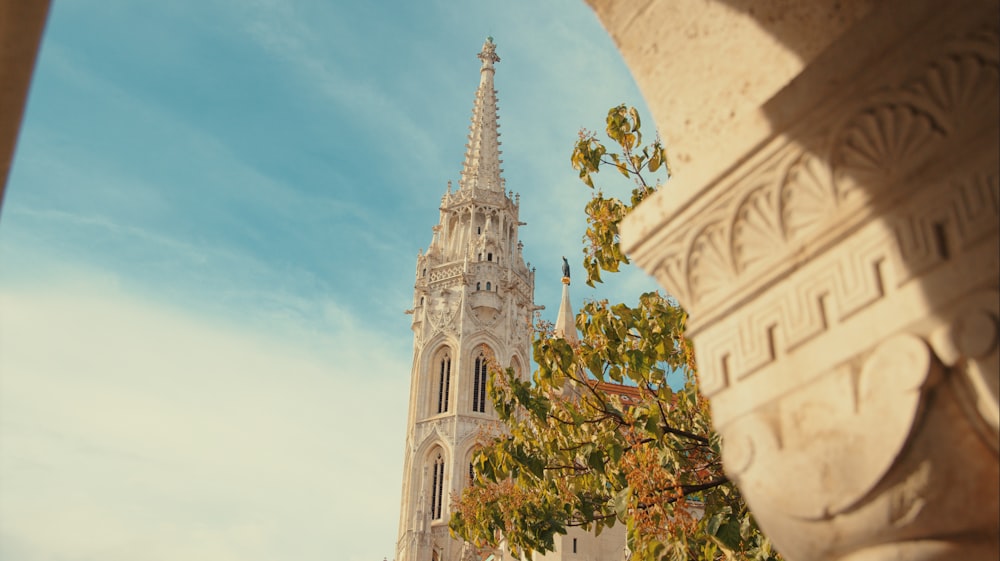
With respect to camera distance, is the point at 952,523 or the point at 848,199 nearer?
the point at 952,523

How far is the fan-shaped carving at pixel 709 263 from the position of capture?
2.53 m

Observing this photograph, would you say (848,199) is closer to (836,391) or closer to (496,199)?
(836,391)

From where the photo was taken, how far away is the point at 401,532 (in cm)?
6400

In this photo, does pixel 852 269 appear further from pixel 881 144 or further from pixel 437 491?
pixel 437 491

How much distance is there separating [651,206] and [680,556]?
5.82m

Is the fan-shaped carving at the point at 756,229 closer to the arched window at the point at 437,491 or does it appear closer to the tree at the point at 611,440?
the tree at the point at 611,440

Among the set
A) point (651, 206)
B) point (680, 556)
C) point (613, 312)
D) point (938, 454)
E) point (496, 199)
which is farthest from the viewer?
point (496, 199)

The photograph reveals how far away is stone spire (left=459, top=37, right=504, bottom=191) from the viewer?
75.1m

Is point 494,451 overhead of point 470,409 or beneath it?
beneath

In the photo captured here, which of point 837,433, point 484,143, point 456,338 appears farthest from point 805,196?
point 484,143

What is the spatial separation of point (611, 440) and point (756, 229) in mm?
6633

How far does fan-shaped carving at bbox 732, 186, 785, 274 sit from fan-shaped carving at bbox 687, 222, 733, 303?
0.03 m

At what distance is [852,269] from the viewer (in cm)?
223

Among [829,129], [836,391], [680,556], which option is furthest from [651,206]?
[680,556]
